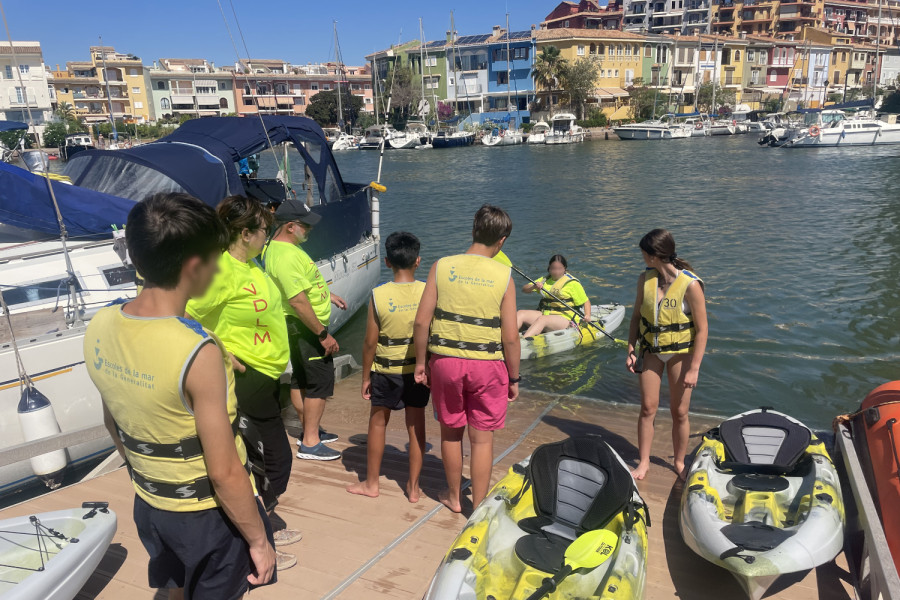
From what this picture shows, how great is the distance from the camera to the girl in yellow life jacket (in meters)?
4.50

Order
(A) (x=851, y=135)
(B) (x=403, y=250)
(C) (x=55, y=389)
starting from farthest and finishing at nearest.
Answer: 1. (A) (x=851, y=135)
2. (C) (x=55, y=389)
3. (B) (x=403, y=250)

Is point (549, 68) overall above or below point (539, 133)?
above

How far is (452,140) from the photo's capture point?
197 ft

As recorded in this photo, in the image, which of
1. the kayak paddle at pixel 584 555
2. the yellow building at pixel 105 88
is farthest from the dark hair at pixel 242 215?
the yellow building at pixel 105 88

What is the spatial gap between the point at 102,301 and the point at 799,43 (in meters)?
101

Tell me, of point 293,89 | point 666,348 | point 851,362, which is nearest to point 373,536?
point 666,348

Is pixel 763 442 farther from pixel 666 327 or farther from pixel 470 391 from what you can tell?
pixel 470 391

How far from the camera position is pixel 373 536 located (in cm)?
385

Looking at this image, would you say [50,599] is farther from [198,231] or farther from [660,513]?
[660,513]

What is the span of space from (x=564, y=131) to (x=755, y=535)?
61671mm

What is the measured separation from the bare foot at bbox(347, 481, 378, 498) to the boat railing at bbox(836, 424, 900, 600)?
291 centimetres

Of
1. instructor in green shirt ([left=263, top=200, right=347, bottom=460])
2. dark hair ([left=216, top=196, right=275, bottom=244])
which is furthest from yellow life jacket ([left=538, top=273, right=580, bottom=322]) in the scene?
dark hair ([left=216, top=196, right=275, bottom=244])

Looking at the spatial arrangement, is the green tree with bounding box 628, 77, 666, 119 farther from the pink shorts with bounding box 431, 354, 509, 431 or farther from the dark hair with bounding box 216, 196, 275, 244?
the dark hair with bounding box 216, 196, 275, 244

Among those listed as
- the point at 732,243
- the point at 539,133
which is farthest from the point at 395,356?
the point at 539,133
